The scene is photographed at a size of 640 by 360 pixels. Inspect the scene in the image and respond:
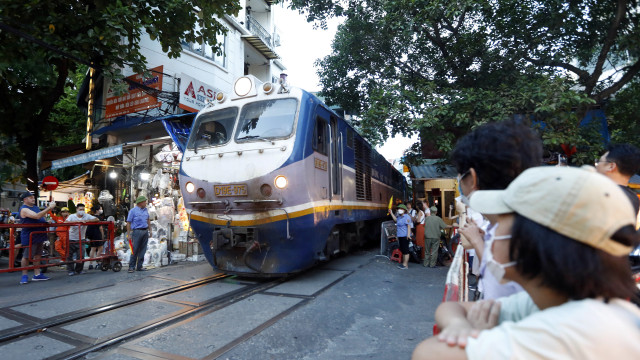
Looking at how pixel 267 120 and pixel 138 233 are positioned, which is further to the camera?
pixel 138 233

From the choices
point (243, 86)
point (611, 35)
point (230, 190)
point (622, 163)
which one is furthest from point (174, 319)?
point (611, 35)

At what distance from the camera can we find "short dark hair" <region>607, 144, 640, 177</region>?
101 inches

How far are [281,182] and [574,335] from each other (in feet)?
14.8

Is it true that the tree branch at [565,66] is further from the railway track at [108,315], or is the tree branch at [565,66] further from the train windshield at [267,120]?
the railway track at [108,315]

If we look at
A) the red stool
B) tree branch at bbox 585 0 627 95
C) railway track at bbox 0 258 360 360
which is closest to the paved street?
railway track at bbox 0 258 360 360

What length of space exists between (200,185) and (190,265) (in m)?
3.22

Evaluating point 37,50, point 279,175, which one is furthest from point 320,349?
point 37,50

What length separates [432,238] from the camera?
7.86 meters

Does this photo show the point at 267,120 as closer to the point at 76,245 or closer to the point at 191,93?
A: the point at 76,245

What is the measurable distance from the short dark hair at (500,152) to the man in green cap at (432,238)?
625 centimetres

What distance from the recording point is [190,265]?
8023 mm

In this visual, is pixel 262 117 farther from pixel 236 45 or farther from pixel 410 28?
pixel 236 45

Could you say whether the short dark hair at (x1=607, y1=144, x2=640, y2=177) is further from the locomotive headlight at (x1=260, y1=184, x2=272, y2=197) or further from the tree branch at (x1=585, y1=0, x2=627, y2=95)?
the tree branch at (x1=585, y1=0, x2=627, y2=95)

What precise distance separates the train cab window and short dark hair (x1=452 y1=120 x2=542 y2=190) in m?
4.02
